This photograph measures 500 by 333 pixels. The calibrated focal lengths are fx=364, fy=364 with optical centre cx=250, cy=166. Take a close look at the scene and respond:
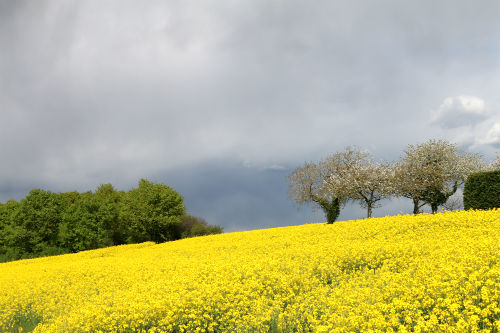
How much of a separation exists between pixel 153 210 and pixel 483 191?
3489 centimetres

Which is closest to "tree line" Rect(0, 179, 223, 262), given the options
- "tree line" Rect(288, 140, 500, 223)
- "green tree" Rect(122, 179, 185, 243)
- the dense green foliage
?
"green tree" Rect(122, 179, 185, 243)

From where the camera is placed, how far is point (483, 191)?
23.9m

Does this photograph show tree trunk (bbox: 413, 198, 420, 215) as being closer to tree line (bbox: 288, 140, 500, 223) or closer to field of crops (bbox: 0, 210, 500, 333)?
tree line (bbox: 288, 140, 500, 223)

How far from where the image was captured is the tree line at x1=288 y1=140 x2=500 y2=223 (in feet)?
129

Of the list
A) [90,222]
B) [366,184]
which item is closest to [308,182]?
[366,184]

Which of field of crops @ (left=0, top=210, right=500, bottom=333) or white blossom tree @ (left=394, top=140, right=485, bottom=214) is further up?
white blossom tree @ (left=394, top=140, right=485, bottom=214)

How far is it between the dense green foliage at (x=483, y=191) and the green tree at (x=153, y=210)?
105 ft

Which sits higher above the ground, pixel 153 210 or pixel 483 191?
pixel 153 210

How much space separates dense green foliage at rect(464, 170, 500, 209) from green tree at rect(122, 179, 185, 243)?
1259 inches

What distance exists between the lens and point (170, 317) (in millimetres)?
8180

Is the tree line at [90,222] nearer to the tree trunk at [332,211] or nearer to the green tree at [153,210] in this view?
the green tree at [153,210]

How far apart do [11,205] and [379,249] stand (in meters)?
54.7

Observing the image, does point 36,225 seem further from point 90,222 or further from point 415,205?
point 415,205

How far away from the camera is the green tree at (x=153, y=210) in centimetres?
4516
